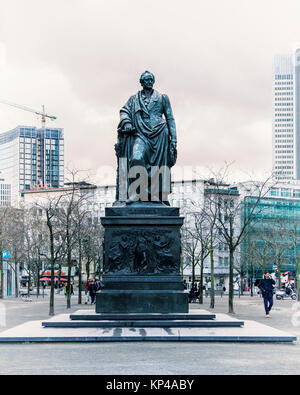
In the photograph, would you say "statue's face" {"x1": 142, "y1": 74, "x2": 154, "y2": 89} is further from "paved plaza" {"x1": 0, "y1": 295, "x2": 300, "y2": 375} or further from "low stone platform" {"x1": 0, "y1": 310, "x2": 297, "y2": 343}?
"paved plaza" {"x1": 0, "y1": 295, "x2": 300, "y2": 375}

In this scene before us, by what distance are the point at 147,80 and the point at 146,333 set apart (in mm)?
7626

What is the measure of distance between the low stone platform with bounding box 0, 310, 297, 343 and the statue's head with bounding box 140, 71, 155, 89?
22.3ft

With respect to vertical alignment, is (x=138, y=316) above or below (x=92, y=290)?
above

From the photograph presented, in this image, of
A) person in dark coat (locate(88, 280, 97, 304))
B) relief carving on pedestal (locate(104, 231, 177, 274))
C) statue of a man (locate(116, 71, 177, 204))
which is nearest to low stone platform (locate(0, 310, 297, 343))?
relief carving on pedestal (locate(104, 231, 177, 274))

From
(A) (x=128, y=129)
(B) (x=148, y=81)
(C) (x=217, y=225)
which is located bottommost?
(C) (x=217, y=225)

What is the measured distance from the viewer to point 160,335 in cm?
1505

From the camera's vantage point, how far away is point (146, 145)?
19453mm

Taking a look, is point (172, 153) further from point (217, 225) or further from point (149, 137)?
point (217, 225)

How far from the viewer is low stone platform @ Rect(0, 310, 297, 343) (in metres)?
14.9

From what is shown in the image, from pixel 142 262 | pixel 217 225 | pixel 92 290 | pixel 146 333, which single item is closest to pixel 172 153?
pixel 142 262

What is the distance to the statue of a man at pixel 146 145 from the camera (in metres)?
19.3

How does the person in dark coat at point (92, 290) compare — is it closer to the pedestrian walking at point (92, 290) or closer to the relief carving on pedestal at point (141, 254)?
the pedestrian walking at point (92, 290)
